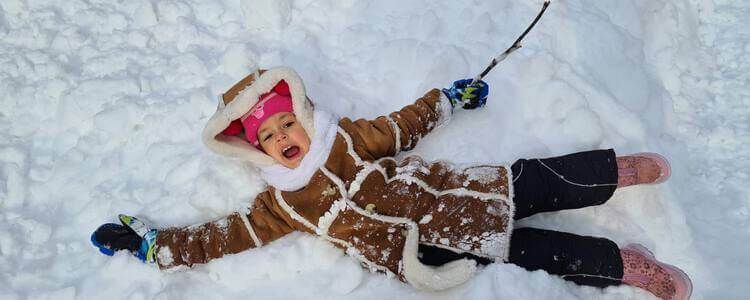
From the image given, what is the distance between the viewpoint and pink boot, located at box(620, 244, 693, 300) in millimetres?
2143

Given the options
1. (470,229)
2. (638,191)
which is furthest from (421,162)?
(638,191)

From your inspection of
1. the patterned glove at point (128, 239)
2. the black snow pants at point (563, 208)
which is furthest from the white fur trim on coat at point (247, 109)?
the black snow pants at point (563, 208)

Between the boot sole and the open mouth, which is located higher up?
the open mouth

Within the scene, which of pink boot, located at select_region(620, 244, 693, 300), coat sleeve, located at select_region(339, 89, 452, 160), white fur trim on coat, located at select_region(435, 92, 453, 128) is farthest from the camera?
white fur trim on coat, located at select_region(435, 92, 453, 128)

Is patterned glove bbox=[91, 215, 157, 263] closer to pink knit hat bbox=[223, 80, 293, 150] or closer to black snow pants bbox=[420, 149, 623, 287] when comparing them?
pink knit hat bbox=[223, 80, 293, 150]

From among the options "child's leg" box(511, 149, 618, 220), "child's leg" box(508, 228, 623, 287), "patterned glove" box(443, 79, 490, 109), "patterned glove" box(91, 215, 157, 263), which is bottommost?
"patterned glove" box(91, 215, 157, 263)

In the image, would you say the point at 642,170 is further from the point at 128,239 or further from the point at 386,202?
the point at 128,239

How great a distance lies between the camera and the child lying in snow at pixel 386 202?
221 cm

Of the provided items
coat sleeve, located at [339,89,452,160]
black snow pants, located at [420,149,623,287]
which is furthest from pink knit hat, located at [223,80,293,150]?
black snow pants, located at [420,149,623,287]

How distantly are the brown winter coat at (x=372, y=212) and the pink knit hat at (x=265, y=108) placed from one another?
6cm

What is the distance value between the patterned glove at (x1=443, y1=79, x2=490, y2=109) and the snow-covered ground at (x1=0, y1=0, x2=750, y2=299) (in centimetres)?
11

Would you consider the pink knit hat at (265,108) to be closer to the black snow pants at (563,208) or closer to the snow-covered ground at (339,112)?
the snow-covered ground at (339,112)

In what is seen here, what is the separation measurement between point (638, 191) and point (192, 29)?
7.10ft

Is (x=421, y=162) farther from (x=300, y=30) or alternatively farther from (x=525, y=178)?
(x=300, y=30)
